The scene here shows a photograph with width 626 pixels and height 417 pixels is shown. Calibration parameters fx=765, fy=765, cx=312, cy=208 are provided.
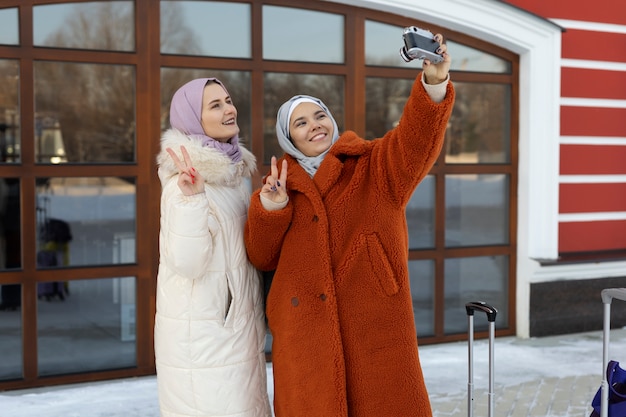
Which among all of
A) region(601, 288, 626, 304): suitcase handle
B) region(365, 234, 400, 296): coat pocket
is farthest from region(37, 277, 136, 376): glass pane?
region(601, 288, 626, 304): suitcase handle

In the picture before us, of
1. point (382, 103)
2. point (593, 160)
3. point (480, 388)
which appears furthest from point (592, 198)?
point (480, 388)

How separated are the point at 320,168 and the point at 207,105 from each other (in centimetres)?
54

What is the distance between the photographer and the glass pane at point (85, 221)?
5062 mm

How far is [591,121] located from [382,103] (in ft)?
6.15

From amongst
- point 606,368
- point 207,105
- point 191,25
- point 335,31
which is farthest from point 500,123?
point 207,105

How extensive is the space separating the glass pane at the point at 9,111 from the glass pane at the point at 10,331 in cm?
87

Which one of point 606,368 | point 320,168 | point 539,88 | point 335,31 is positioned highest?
point 335,31

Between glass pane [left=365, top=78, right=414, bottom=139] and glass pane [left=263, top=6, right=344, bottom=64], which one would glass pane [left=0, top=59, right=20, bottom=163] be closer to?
glass pane [left=263, top=6, right=344, bottom=64]

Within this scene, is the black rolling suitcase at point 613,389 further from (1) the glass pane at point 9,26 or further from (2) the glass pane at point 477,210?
(1) the glass pane at point 9,26

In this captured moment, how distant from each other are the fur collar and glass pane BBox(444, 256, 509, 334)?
372cm

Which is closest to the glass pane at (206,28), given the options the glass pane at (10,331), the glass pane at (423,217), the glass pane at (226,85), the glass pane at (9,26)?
the glass pane at (226,85)

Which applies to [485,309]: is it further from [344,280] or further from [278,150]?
[278,150]

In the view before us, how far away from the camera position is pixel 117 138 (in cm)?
523

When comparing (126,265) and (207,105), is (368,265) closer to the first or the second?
(207,105)
